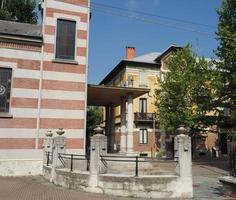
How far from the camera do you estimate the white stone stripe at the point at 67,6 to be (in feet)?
70.4

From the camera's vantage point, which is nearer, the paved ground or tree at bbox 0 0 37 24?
the paved ground

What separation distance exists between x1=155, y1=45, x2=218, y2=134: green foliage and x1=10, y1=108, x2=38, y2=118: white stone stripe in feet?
52.5

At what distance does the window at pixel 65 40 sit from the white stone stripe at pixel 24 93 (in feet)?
9.28

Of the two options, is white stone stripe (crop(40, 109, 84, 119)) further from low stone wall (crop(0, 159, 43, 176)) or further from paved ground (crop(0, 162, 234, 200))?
paved ground (crop(0, 162, 234, 200))

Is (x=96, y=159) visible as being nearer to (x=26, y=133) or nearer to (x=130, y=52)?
(x=26, y=133)

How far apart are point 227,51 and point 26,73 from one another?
14481mm

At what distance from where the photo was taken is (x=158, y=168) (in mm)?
16688

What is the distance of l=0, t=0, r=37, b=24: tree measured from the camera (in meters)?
37.5

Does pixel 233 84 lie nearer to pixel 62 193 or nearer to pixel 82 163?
pixel 82 163

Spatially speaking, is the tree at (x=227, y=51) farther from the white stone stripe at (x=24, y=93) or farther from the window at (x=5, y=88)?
the window at (x=5, y=88)

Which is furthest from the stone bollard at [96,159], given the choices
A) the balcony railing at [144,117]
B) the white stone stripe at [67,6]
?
the balcony railing at [144,117]

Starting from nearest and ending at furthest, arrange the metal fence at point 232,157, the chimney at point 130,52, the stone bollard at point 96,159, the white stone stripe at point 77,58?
the metal fence at point 232,157
the stone bollard at point 96,159
the white stone stripe at point 77,58
the chimney at point 130,52

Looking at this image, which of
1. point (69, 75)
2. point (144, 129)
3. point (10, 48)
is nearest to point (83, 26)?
point (69, 75)

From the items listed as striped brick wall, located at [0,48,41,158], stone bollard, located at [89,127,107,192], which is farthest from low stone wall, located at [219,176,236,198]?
striped brick wall, located at [0,48,41,158]
